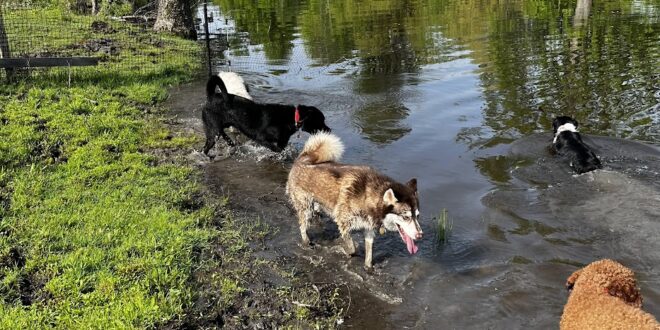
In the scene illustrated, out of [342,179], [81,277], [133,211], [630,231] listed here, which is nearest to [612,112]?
[630,231]

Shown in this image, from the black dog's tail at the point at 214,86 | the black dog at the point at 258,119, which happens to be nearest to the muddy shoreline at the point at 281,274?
the black dog at the point at 258,119

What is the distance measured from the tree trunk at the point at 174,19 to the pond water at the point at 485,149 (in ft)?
7.31

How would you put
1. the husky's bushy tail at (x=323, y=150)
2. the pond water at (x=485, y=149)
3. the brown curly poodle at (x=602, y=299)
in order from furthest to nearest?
the husky's bushy tail at (x=323, y=150) → the pond water at (x=485, y=149) → the brown curly poodle at (x=602, y=299)

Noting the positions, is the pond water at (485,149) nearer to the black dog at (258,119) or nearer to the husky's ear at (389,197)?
the black dog at (258,119)

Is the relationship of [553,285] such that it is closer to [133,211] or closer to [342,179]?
[342,179]

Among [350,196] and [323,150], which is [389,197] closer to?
[350,196]

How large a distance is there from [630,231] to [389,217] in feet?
10.8

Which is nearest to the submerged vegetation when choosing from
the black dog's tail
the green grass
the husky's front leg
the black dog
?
the green grass

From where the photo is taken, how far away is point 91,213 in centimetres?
634

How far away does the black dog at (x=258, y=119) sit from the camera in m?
9.26

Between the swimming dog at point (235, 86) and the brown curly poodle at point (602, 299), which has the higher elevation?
the swimming dog at point (235, 86)

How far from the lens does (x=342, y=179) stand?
19.9 ft

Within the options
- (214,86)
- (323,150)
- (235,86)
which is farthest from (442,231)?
(235,86)

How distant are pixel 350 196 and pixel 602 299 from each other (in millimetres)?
2847
